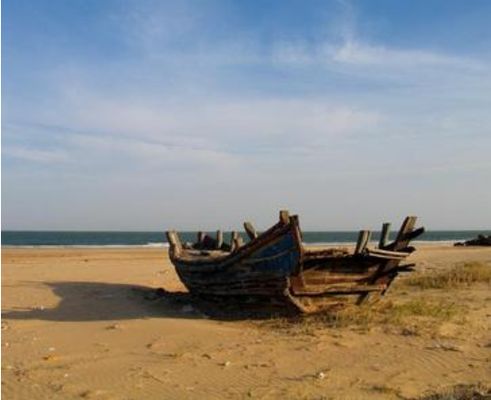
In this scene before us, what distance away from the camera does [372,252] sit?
10117 mm

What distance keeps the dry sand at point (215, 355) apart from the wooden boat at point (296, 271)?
531 millimetres

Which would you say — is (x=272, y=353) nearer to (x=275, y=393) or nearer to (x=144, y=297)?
(x=275, y=393)

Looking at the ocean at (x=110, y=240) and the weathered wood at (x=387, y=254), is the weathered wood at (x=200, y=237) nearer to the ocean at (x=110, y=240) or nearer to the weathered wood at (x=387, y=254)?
the weathered wood at (x=387, y=254)

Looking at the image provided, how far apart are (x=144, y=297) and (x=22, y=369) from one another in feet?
18.6

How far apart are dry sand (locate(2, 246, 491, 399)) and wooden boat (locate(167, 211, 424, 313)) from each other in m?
0.53

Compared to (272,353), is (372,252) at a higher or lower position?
higher

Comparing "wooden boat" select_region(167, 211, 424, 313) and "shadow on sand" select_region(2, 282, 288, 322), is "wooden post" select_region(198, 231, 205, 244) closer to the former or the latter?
"shadow on sand" select_region(2, 282, 288, 322)

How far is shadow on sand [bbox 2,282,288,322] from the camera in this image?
1045cm

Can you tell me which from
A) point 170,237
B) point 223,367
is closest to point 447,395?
point 223,367

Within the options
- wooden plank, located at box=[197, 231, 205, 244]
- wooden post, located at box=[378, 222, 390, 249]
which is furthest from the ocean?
wooden post, located at box=[378, 222, 390, 249]

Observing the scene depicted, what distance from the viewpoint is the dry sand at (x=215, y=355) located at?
6.27m

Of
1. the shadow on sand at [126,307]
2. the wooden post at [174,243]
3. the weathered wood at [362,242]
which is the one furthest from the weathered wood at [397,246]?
the wooden post at [174,243]

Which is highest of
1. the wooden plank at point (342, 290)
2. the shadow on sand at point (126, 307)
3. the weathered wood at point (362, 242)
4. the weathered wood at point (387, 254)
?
the weathered wood at point (362, 242)

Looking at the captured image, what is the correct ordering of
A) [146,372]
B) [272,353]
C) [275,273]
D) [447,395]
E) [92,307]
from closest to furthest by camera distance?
[447,395]
[146,372]
[272,353]
[275,273]
[92,307]
